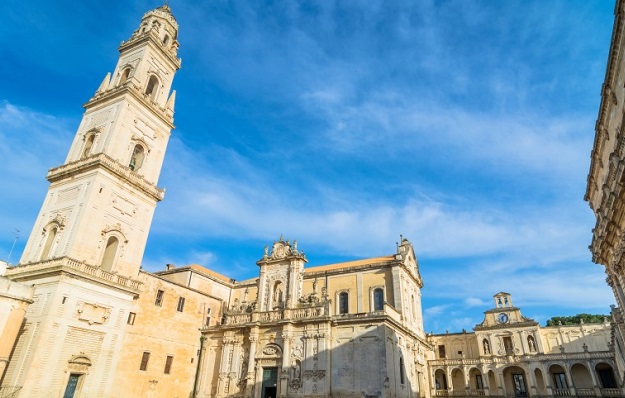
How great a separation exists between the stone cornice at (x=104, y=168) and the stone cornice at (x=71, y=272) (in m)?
6.54

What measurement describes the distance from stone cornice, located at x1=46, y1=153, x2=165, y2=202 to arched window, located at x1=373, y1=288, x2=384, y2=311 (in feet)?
60.5

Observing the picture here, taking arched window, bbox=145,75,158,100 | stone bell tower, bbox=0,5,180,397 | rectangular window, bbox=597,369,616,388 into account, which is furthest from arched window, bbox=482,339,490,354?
arched window, bbox=145,75,158,100

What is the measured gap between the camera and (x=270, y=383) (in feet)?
87.2

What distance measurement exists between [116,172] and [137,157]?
362 cm

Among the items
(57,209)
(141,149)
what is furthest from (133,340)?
(141,149)

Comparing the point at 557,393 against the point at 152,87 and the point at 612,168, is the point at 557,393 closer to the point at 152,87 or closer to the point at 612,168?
the point at 612,168

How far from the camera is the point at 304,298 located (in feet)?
94.5

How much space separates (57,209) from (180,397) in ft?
50.8

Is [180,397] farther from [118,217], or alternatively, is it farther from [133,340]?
[118,217]

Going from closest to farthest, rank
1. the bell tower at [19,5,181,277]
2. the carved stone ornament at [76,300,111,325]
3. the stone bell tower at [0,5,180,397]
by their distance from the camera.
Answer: the stone bell tower at [0,5,180,397]
the carved stone ornament at [76,300,111,325]
the bell tower at [19,5,181,277]

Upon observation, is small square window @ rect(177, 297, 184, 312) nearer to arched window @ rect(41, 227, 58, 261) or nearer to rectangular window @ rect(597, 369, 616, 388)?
arched window @ rect(41, 227, 58, 261)

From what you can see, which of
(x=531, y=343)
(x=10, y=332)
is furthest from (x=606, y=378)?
(x=10, y=332)

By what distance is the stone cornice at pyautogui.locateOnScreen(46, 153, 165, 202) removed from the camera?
26.0 meters

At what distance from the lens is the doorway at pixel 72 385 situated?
21172 millimetres
